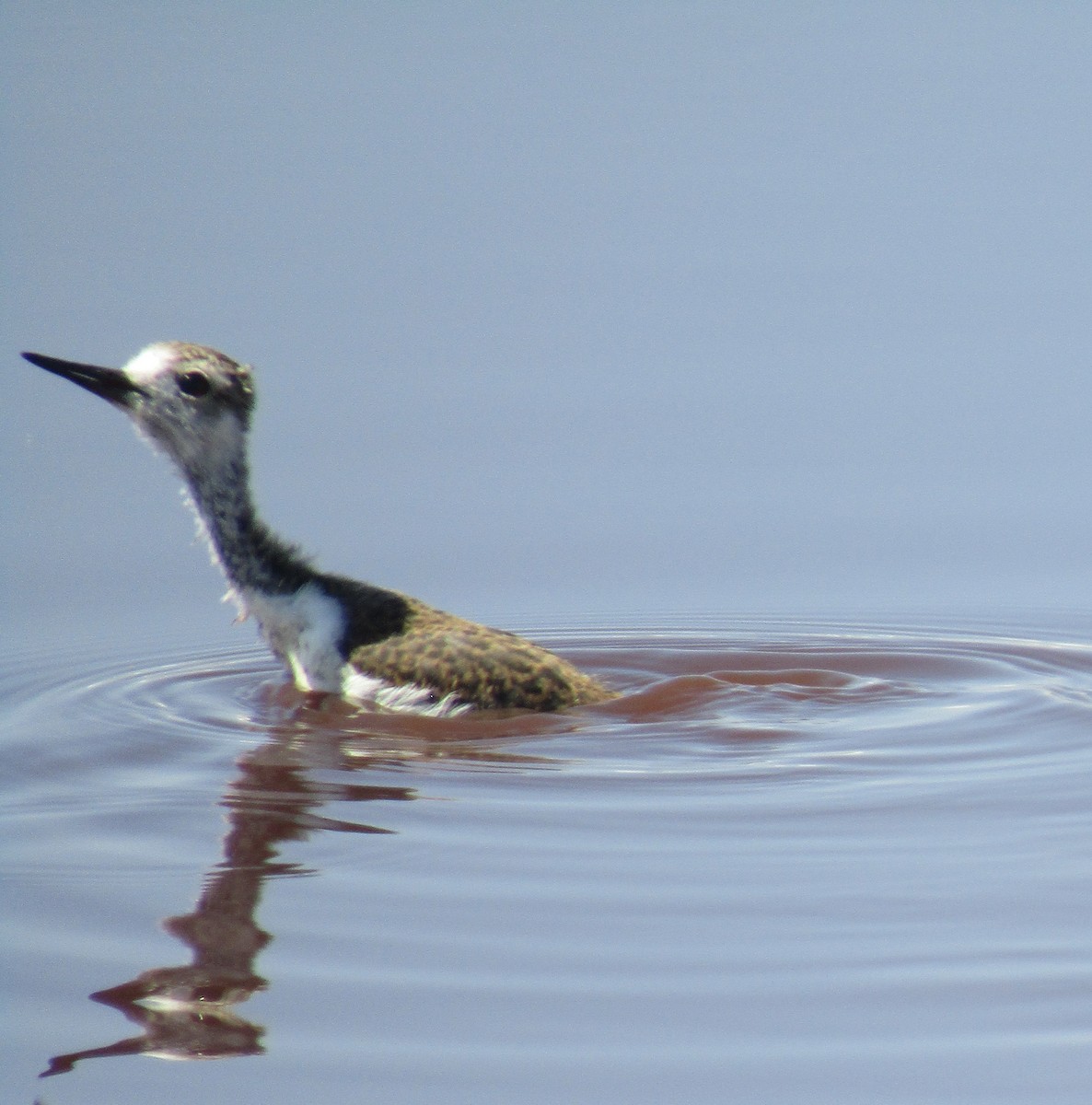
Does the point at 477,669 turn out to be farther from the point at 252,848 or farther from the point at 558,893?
the point at 558,893

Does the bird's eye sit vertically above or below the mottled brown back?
above

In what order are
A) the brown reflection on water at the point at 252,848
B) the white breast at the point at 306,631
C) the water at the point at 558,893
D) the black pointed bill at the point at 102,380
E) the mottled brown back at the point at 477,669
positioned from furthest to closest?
the black pointed bill at the point at 102,380 < the white breast at the point at 306,631 < the mottled brown back at the point at 477,669 < the brown reflection on water at the point at 252,848 < the water at the point at 558,893

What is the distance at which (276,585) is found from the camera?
679 centimetres

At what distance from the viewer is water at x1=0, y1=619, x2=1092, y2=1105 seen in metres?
3.52

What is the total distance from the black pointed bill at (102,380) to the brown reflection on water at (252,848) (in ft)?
4.24

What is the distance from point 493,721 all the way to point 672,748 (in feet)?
2.08

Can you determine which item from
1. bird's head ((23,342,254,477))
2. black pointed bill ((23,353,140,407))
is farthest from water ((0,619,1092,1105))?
black pointed bill ((23,353,140,407))

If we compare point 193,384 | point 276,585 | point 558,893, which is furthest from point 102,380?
point 558,893

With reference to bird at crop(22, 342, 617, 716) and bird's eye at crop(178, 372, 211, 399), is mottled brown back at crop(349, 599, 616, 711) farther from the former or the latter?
bird's eye at crop(178, 372, 211, 399)

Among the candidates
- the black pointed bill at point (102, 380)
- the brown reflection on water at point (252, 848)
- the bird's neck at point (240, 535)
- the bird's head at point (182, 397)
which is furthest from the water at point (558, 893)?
the black pointed bill at point (102, 380)

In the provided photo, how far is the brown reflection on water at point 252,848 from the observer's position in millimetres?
3658

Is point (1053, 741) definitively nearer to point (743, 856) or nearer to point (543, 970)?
point (743, 856)

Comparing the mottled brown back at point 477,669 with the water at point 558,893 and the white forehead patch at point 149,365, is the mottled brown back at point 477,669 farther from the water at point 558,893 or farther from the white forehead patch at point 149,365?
the white forehead patch at point 149,365

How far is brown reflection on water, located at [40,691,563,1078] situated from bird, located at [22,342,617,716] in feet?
0.53
